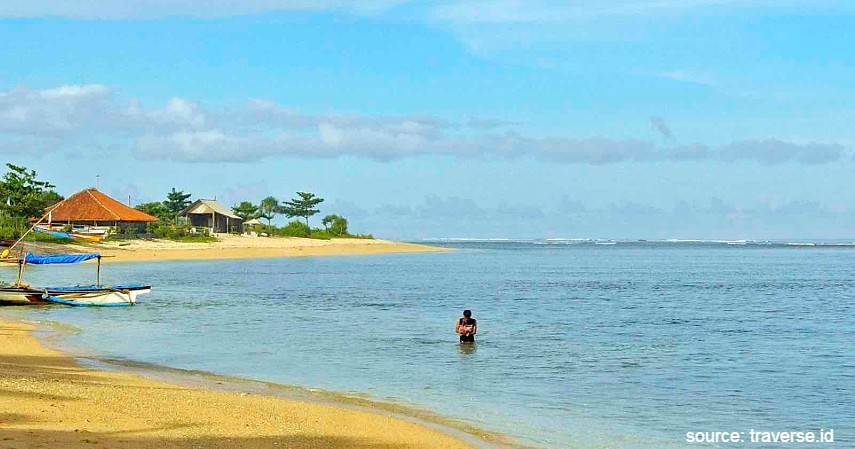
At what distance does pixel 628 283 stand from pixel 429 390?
152 ft

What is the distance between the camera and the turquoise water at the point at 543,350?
56.3 feet

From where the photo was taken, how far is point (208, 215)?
120 meters

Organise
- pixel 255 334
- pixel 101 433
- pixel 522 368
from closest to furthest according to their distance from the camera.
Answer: pixel 101 433 < pixel 522 368 < pixel 255 334

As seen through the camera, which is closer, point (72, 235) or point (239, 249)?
point (72, 235)

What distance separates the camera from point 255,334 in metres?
30.0

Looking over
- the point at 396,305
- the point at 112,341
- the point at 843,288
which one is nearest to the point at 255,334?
the point at 112,341

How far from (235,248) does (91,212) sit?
16.1 m

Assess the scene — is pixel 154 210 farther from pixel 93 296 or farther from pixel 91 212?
pixel 93 296

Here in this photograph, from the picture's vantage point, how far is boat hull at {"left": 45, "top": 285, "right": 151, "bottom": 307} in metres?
38.2

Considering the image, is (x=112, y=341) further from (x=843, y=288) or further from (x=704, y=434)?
(x=843, y=288)

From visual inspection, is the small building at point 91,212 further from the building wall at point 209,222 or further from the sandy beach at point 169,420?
the sandy beach at point 169,420

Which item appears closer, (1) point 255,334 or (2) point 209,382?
(2) point 209,382

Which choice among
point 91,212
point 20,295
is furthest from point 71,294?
point 91,212

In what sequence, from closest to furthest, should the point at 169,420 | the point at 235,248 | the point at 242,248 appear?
the point at 169,420, the point at 235,248, the point at 242,248
